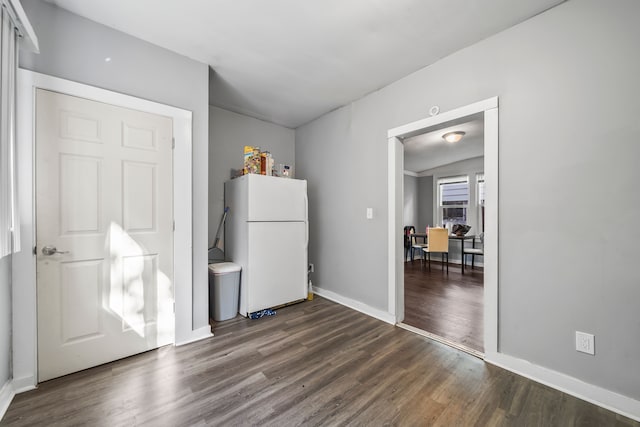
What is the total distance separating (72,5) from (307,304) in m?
3.40

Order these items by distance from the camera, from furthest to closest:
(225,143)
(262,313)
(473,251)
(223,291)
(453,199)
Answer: (453,199) < (473,251) < (225,143) < (262,313) < (223,291)

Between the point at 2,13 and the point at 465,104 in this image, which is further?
the point at 465,104

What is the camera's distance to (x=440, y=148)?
209 inches

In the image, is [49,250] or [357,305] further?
[357,305]

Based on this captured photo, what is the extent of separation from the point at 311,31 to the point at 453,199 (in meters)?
5.88

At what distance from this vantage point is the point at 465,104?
2.17 meters

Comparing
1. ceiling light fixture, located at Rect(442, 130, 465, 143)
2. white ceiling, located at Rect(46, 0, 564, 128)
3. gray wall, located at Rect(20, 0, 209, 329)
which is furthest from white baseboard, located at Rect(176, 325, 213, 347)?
ceiling light fixture, located at Rect(442, 130, 465, 143)

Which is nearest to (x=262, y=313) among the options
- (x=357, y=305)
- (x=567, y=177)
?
(x=357, y=305)

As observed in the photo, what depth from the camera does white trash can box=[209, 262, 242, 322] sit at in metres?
2.74

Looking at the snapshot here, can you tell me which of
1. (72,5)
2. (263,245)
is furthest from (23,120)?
(263,245)

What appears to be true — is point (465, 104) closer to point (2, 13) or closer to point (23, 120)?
point (2, 13)

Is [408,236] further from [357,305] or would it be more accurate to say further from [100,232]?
[100,232]

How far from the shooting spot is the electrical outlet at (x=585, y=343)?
160 centimetres

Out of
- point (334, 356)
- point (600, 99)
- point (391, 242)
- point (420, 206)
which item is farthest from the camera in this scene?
point (420, 206)
